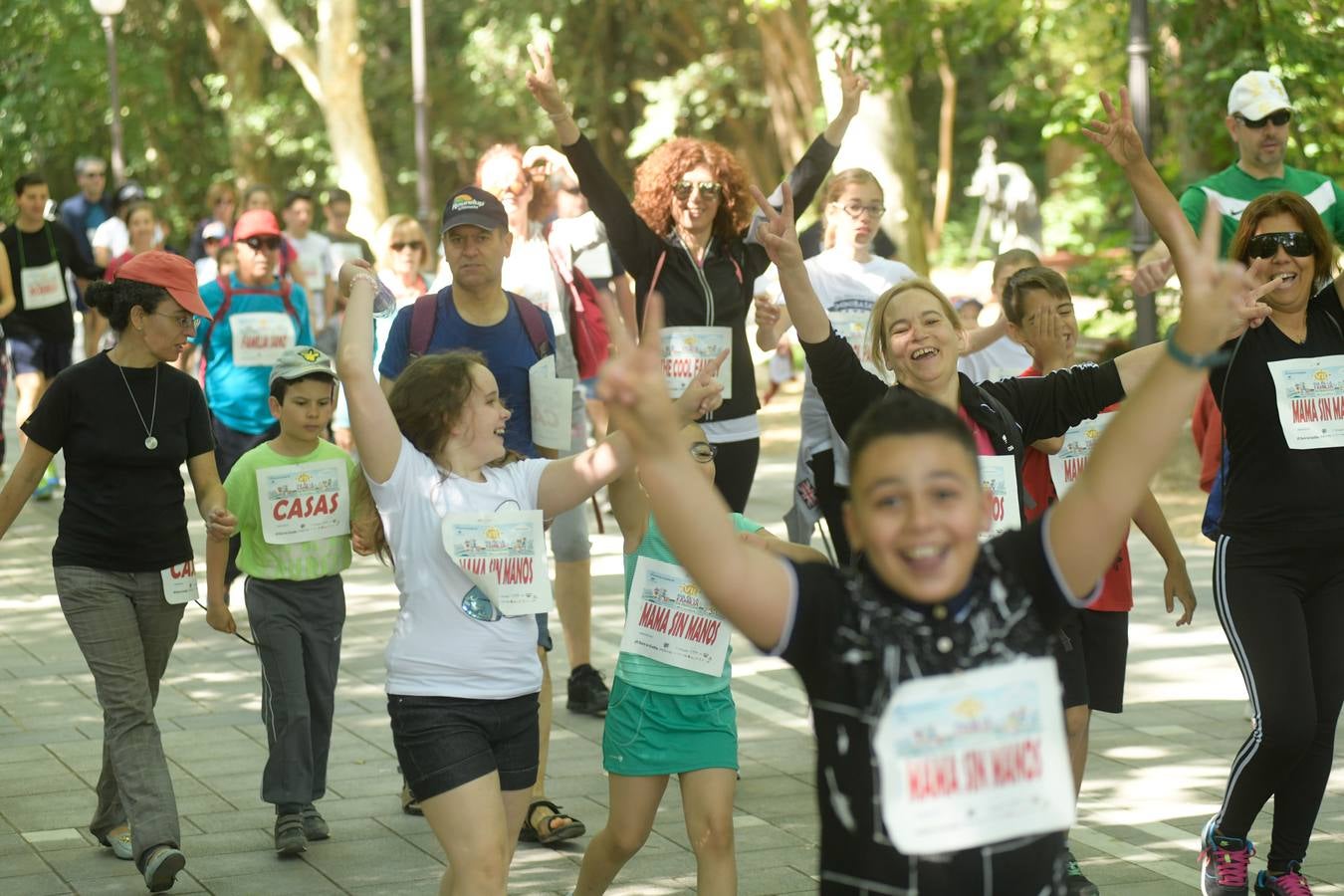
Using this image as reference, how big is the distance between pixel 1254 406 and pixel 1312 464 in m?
0.23

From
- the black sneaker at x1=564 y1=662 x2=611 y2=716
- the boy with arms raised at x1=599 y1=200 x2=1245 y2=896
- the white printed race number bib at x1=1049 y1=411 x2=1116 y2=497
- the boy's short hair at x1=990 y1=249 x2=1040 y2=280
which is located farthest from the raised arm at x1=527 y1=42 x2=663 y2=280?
the boy with arms raised at x1=599 y1=200 x2=1245 y2=896

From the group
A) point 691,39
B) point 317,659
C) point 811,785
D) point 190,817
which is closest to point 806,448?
point 811,785

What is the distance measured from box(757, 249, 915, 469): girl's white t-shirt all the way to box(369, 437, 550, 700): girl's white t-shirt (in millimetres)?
3129

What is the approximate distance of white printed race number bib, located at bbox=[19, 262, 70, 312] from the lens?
1368cm

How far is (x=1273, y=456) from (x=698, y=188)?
275cm

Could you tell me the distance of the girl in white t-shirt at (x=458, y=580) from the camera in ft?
14.8

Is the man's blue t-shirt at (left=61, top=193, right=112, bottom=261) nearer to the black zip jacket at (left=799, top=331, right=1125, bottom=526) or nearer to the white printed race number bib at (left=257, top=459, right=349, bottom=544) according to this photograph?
the white printed race number bib at (left=257, top=459, right=349, bottom=544)

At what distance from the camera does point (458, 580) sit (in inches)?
186

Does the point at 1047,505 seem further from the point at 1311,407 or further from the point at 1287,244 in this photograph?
the point at 1287,244

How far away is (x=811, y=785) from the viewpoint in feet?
22.8

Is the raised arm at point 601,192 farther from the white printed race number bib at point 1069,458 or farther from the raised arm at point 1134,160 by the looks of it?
the raised arm at point 1134,160

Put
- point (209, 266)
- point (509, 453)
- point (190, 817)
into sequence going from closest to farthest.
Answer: point (509, 453)
point (190, 817)
point (209, 266)

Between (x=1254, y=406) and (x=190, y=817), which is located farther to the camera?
(x=190, y=817)

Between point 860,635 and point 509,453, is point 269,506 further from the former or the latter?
point 860,635
